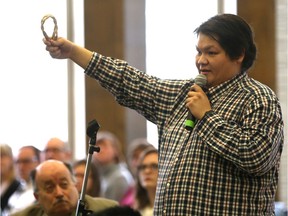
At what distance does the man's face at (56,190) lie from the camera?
471 cm

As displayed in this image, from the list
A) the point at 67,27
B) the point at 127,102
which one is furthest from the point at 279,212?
the point at 67,27

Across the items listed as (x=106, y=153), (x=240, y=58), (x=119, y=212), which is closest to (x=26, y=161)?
(x=106, y=153)

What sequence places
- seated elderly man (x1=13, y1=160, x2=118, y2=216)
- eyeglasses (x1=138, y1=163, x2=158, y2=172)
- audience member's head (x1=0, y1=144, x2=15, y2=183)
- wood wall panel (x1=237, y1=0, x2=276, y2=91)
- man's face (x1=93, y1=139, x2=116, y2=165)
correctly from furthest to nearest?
wood wall panel (x1=237, y1=0, x2=276, y2=91) → man's face (x1=93, y1=139, x2=116, y2=165) → audience member's head (x1=0, y1=144, x2=15, y2=183) → eyeglasses (x1=138, y1=163, x2=158, y2=172) → seated elderly man (x1=13, y1=160, x2=118, y2=216)

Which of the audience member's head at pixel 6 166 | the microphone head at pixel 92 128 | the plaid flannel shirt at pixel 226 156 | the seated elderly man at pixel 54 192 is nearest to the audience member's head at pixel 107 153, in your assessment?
the audience member's head at pixel 6 166

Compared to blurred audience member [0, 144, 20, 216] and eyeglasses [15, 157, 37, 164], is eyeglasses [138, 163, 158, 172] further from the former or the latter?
eyeglasses [15, 157, 37, 164]

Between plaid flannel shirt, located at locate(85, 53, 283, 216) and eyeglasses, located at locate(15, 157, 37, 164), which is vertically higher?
plaid flannel shirt, located at locate(85, 53, 283, 216)

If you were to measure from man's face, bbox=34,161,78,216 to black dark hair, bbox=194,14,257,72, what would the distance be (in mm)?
1678

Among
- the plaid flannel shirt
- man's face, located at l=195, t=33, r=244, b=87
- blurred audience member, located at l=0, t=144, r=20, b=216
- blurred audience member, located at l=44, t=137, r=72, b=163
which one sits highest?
man's face, located at l=195, t=33, r=244, b=87

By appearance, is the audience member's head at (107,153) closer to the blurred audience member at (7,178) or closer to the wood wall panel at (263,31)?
the blurred audience member at (7,178)

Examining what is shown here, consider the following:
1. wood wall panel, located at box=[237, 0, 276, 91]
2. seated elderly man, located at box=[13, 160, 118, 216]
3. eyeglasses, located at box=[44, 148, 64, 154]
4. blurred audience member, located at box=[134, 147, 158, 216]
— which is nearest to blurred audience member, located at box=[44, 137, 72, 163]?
eyeglasses, located at box=[44, 148, 64, 154]

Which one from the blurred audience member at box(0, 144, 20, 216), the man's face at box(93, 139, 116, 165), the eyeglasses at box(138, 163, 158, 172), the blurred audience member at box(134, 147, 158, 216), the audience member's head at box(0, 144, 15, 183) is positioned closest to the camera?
the blurred audience member at box(134, 147, 158, 216)

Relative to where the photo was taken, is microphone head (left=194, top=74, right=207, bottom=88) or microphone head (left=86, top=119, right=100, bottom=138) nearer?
microphone head (left=194, top=74, right=207, bottom=88)

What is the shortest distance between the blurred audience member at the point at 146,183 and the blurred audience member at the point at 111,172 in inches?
43.6

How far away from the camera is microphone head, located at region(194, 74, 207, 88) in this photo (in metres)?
3.22
